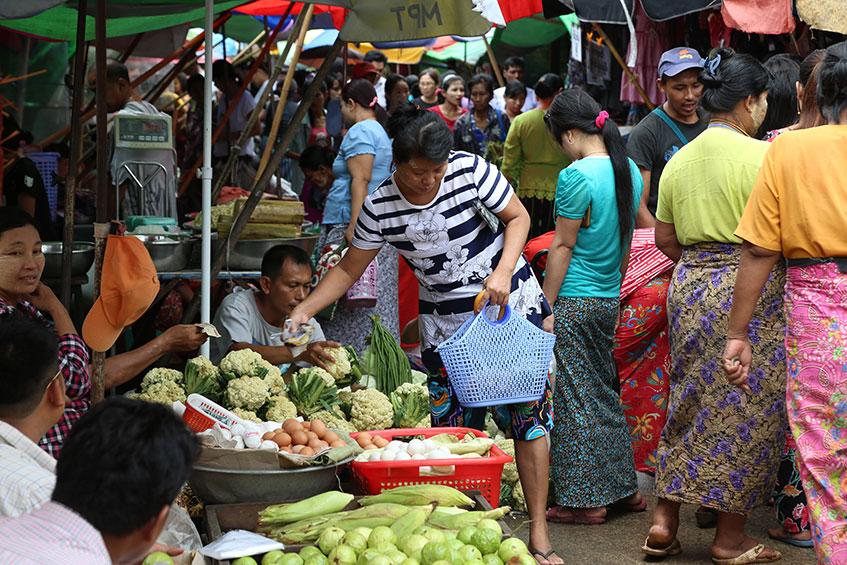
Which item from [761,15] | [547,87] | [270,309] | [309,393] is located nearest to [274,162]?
[270,309]

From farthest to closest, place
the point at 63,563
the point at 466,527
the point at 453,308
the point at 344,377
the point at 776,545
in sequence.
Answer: the point at 344,377 → the point at 776,545 → the point at 453,308 → the point at 466,527 → the point at 63,563

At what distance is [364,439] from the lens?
412 centimetres

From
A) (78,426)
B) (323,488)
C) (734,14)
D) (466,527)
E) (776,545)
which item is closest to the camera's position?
(78,426)

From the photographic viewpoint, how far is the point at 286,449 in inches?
148

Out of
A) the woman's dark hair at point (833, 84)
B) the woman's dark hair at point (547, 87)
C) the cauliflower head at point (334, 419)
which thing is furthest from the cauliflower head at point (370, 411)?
the woman's dark hair at point (547, 87)

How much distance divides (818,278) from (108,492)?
2614 millimetres

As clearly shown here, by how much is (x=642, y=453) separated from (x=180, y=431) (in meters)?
3.91

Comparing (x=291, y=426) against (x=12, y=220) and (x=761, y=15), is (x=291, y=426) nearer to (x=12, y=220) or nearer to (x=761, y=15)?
(x=12, y=220)

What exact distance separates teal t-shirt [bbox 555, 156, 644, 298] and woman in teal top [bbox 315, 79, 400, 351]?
2.18 m

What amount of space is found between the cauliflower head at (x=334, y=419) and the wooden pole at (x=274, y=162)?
1210 mm

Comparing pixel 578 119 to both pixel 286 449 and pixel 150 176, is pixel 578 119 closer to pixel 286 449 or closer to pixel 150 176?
pixel 286 449

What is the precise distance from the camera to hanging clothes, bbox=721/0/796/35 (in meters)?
6.46

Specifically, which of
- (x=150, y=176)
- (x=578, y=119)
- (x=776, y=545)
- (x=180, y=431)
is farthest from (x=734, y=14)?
(x=180, y=431)

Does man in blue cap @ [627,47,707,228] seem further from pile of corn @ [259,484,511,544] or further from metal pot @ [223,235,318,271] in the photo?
pile of corn @ [259,484,511,544]
